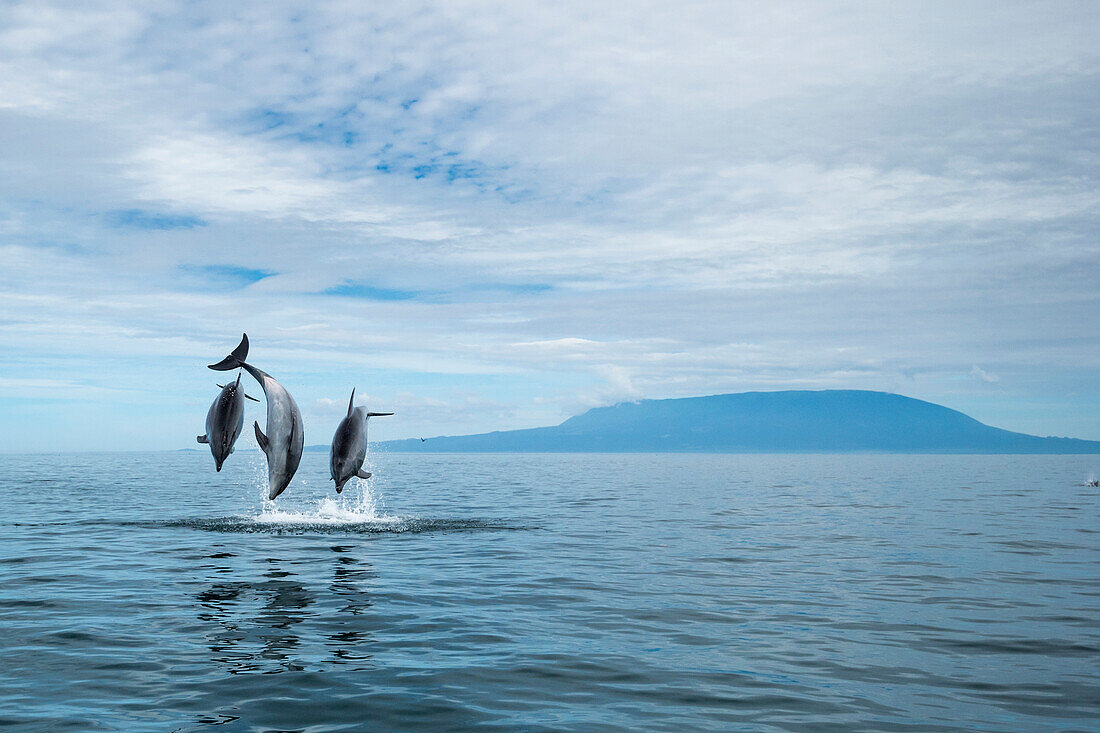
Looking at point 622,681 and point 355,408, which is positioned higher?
point 355,408

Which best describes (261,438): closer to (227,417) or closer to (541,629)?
(227,417)

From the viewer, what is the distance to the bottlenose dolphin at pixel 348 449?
21.0 metres

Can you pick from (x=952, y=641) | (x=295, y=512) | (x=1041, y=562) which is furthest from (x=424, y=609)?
(x=295, y=512)

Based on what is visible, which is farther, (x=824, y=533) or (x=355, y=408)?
(x=824, y=533)

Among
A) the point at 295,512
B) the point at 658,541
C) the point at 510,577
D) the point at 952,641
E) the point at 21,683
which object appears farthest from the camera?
the point at 295,512

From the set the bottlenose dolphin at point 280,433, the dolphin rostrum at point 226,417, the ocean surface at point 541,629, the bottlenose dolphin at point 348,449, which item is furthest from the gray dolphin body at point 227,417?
the bottlenose dolphin at point 348,449

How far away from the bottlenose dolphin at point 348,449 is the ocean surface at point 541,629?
2360 millimetres

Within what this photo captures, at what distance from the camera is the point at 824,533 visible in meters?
31.0

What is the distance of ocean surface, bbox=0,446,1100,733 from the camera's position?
397 inches

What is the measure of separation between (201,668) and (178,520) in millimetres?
24000

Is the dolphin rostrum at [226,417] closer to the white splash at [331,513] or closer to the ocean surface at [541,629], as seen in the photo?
the ocean surface at [541,629]

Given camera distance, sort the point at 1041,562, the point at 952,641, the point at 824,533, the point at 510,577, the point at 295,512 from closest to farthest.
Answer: the point at 952,641
the point at 510,577
the point at 1041,562
the point at 824,533
the point at 295,512

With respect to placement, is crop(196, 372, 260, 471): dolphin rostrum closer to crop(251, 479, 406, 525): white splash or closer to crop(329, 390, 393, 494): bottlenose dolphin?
crop(329, 390, 393, 494): bottlenose dolphin

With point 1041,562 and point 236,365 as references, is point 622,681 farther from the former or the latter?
point 1041,562
